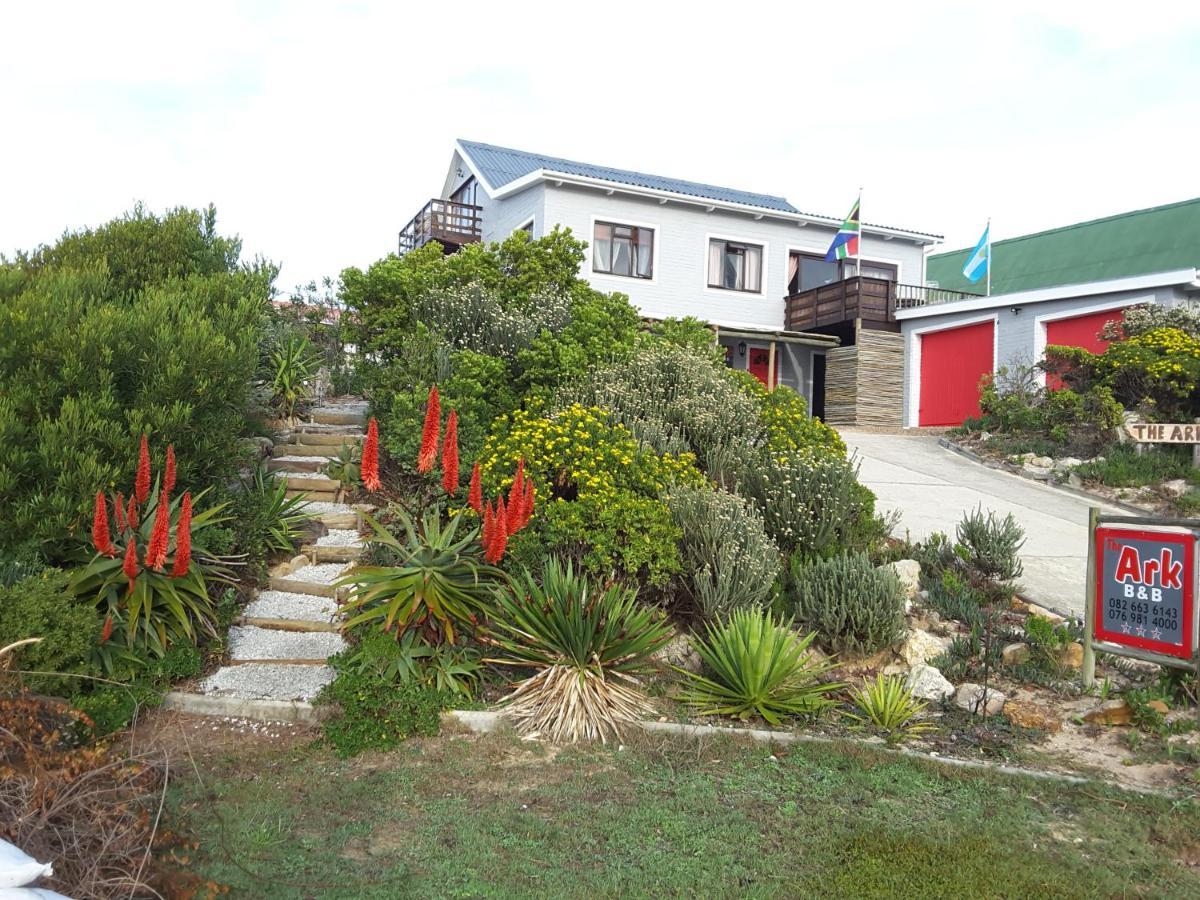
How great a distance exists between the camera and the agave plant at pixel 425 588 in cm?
591

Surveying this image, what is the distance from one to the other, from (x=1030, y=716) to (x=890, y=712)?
1050 mm

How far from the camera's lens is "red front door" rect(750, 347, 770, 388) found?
83.5 feet

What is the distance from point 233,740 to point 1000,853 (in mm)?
4515

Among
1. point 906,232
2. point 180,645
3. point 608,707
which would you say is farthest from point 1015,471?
point 180,645

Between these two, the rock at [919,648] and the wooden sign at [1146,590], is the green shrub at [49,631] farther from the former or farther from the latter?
the wooden sign at [1146,590]

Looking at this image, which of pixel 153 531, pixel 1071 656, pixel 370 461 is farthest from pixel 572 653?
pixel 1071 656

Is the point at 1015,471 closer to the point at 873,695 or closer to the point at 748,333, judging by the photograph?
the point at 748,333

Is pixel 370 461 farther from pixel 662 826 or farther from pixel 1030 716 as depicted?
pixel 1030 716

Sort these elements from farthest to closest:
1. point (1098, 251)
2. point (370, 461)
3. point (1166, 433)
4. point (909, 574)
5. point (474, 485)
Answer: point (1098, 251)
point (1166, 433)
point (909, 574)
point (474, 485)
point (370, 461)

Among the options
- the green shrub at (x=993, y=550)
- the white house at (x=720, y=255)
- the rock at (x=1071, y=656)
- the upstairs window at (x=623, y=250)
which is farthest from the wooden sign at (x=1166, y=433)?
the upstairs window at (x=623, y=250)

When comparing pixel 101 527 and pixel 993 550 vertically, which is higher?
pixel 101 527

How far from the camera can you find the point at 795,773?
5.06 metres

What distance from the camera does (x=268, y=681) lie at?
647cm

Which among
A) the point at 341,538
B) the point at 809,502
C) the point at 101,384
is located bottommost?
the point at 341,538
